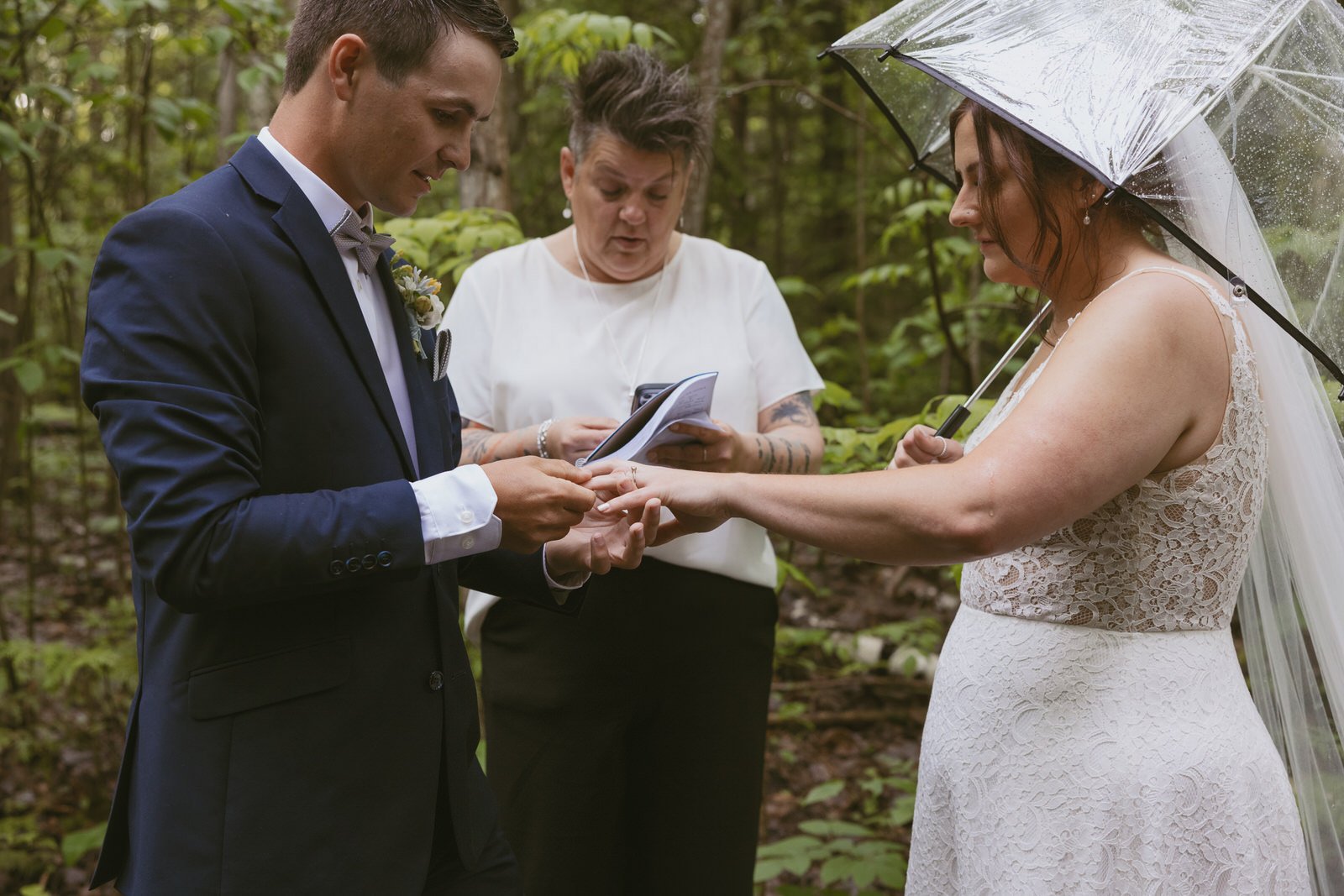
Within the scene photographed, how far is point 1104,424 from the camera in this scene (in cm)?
146

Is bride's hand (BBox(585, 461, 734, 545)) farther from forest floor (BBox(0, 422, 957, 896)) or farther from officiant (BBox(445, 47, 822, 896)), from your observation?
forest floor (BBox(0, 422, 957, 896))

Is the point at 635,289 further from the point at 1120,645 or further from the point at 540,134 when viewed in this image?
the point at 540,134

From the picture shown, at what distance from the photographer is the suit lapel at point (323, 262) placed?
5.24 feet

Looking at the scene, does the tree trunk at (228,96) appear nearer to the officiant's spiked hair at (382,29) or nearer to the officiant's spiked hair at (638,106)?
the officiant's spiked hair at (638,106)

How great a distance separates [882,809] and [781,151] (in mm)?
5521

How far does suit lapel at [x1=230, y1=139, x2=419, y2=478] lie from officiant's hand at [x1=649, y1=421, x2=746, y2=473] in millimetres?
761

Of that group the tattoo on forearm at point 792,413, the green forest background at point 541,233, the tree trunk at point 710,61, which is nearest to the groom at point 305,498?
the green forest background at point 541,233

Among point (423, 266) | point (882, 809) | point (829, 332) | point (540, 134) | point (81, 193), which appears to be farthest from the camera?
point (540, 134)

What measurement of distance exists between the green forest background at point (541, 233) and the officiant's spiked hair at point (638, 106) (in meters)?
0.60

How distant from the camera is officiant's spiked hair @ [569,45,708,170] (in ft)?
8.39

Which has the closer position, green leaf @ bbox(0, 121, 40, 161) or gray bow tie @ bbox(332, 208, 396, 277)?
gray bow tie @ bbox(332, 208, 396, 277)

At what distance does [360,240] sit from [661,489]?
2.29 ft

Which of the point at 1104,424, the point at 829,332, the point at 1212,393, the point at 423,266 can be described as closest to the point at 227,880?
the point at 1104,424

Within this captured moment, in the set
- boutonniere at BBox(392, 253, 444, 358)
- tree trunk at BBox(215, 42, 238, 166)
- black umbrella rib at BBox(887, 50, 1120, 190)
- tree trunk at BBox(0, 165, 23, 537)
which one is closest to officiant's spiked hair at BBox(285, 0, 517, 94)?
boutonniere at BBox(392, 253, 444, 358)
